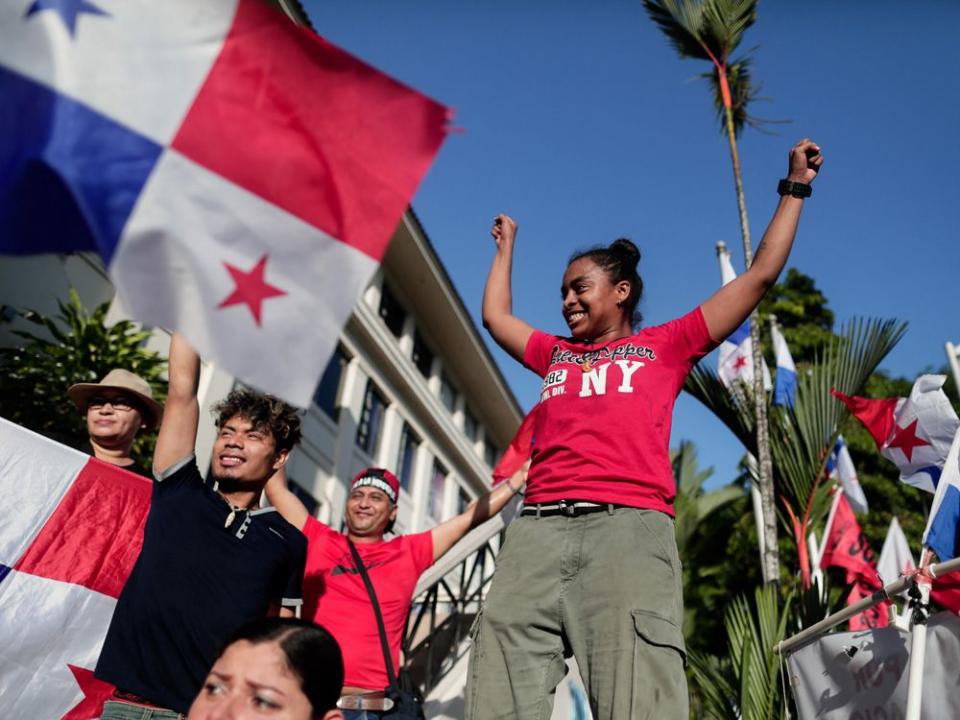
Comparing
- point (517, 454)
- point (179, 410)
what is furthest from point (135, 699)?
point (517, 454)

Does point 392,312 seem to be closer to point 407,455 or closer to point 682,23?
point 407,455

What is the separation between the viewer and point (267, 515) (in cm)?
293

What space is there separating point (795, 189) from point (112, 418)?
2.98 meters

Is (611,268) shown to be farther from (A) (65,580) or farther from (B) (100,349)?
(B) (100,349)

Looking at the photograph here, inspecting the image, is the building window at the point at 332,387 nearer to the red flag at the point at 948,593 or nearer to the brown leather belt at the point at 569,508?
the red flag at the point at 948,593

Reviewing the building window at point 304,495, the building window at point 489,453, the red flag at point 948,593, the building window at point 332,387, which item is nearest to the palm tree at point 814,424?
the red flag at point 948,593

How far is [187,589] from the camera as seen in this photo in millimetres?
2562

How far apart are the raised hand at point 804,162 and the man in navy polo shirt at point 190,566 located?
78.6 inches

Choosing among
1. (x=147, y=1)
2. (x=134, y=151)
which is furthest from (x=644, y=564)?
(x=147, y=1)

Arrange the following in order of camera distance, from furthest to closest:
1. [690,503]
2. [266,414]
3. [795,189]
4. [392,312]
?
[392,312] < [690,503] < [266,414] < [795,189]

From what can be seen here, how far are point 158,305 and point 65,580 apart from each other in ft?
7.05

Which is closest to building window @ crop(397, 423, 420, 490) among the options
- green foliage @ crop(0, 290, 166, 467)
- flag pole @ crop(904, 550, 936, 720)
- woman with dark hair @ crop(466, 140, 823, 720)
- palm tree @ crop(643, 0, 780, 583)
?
green foliage @ crop(0, 290, 166, 467)

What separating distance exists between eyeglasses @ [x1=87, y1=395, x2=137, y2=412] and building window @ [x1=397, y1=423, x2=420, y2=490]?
17.3 m

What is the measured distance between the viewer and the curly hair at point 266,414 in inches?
122
